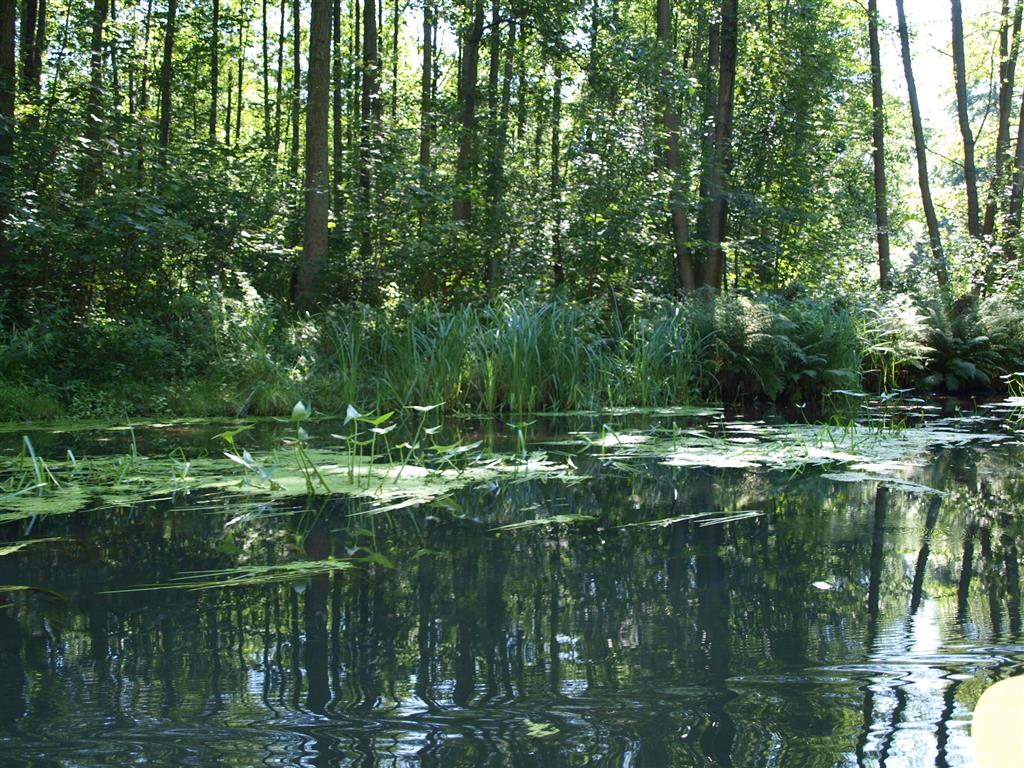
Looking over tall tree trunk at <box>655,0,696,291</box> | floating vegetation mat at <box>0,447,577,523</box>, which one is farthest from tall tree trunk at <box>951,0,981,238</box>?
floating vegetation mat at <box>0,447,577,523</box>

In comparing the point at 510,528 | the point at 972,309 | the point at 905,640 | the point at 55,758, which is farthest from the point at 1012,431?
the point at 972,309

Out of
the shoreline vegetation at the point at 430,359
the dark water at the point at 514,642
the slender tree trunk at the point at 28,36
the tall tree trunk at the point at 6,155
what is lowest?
the dark water at the point at 514,642

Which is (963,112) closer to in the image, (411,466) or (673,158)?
(673,158)

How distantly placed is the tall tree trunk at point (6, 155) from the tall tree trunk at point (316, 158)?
305 centimetres

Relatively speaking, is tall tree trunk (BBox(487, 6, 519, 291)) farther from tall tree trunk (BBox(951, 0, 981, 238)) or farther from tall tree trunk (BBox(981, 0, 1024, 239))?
tall tree trunk (BBox(981, 0, 1024, 239))

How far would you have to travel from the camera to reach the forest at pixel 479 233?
25.2 ft

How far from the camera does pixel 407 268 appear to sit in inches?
434

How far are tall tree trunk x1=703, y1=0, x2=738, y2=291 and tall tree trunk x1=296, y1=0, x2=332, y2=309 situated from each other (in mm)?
6769

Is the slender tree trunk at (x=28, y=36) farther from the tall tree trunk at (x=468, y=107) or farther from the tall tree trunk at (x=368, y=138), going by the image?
the tall tree trunk at (x=468, y=107)

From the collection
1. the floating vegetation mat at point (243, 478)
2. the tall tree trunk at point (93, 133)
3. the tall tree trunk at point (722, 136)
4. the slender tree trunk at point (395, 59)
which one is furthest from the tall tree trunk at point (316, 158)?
the tall tree trunk at point (722, 136)

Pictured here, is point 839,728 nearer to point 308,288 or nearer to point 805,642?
point 805,642

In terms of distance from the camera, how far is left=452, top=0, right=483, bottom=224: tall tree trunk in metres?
12.6

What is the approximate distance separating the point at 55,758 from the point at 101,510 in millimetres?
2080

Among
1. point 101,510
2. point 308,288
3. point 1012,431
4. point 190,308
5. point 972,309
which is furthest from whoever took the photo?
point 972,309
